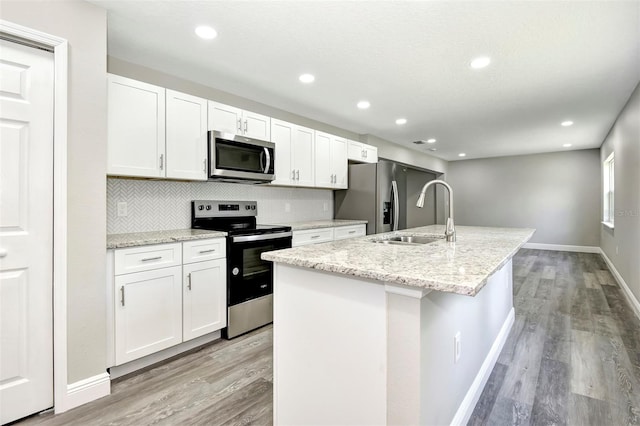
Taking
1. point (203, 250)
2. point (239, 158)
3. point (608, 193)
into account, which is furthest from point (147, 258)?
point (608, 193)

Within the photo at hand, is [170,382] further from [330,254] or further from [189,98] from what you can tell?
[189,98]

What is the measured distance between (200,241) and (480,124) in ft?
14.1

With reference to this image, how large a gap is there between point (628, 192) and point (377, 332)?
4.31 metres

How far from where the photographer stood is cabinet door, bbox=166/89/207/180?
2.60m

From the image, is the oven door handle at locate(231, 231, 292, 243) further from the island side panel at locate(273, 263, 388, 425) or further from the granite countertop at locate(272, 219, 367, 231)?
the island side panel at locate(273, 263, 388, 425)

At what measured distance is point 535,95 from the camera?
11.5ft

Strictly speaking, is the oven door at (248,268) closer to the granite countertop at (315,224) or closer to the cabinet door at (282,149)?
the granite countertop at (315,224)

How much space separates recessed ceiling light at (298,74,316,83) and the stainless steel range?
1438 millimetres

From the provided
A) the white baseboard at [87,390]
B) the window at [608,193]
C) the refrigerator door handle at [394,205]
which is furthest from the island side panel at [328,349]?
the window at [608,193]

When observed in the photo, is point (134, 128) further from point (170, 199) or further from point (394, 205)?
point (394, 205)

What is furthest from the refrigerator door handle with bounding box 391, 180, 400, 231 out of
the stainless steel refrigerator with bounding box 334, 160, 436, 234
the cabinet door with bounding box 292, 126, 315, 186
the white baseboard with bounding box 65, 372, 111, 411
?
the white baseboard with bounding box 65, 372, 111, 411

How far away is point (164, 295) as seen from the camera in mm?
2332

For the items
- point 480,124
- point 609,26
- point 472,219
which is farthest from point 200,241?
point 472,219

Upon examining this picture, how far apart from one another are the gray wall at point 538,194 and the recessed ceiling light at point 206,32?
789 cm
